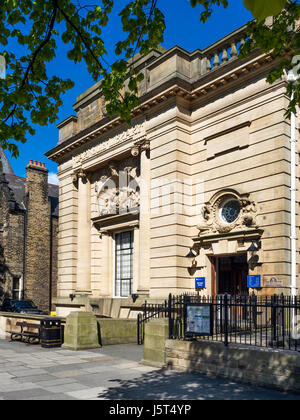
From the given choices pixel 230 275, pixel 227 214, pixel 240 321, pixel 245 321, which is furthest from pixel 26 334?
pixel 227 214

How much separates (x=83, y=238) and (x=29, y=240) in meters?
11.5

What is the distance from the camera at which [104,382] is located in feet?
30.4

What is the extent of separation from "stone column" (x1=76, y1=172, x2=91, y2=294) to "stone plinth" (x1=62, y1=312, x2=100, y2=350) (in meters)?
8.80

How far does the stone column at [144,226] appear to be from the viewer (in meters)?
19.2

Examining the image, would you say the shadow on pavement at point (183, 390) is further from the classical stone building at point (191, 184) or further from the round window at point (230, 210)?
the round window at point (230, 210)

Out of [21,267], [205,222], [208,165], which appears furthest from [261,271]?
[21,267]

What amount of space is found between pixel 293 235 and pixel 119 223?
32.2 ft

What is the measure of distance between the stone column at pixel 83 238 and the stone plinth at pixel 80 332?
8.80 m

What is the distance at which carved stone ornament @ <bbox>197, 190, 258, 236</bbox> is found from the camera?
53.1ft

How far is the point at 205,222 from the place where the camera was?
58.6ft

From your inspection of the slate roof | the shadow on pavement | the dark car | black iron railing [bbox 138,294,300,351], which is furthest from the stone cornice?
the slate roof

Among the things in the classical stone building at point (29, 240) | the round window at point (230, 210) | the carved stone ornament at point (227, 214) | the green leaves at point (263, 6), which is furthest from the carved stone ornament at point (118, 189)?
the green leaves at point (263, 6)

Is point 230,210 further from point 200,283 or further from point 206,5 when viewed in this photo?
point 206,5

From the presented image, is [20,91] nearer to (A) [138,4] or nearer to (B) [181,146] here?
(A) [138,4]
